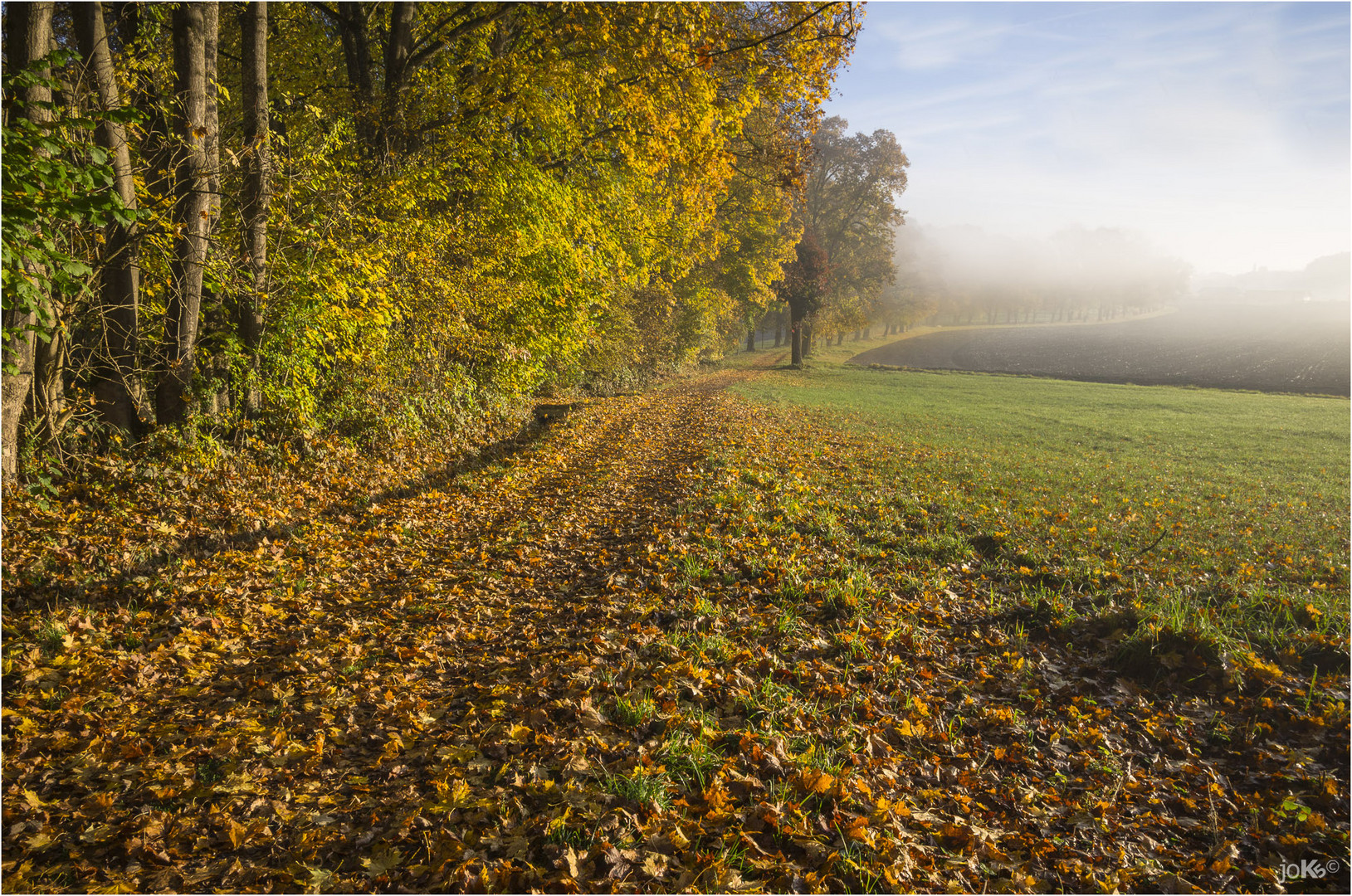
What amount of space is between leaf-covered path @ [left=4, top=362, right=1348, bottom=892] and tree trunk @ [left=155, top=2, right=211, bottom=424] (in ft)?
6.16

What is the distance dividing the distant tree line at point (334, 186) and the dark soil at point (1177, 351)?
1672 inches

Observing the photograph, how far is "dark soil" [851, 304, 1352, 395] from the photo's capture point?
3912 centimetres

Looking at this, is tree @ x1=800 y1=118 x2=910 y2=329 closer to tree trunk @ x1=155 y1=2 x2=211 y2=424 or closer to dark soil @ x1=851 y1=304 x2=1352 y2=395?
dark soil @ x1=851 y1=304 x2=1352 y2=395

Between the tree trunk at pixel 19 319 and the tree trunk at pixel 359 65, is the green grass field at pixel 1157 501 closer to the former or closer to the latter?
the tree trunk at pixel 19 319

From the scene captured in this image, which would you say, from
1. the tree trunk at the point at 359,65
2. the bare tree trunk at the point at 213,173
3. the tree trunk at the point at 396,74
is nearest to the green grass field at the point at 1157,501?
the bare tree trunk at the point at 213,173

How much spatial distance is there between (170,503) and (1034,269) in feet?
544

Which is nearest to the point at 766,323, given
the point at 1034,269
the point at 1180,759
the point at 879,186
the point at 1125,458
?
the point at 879,186

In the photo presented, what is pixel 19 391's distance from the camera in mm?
6723

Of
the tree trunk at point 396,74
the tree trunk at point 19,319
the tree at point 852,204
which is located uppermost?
the tree at point 852,204

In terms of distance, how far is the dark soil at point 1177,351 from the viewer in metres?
39.1

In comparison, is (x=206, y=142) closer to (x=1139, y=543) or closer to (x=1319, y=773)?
(x=1319, y=773)

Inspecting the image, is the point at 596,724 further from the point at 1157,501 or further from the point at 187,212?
the point at 1157,501

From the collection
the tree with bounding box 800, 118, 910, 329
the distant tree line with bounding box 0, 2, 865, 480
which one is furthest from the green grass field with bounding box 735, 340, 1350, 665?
the tree with bounding box 800, 118, 910, 329

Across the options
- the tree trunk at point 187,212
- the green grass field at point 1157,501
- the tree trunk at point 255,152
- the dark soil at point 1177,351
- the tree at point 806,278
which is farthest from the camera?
the dark soil at point 1177,351
